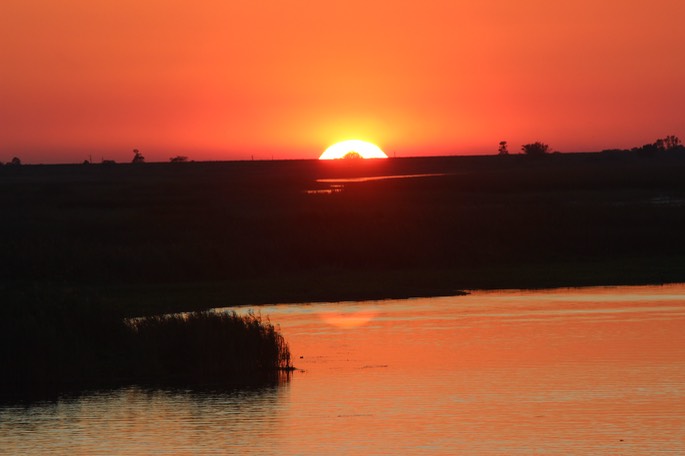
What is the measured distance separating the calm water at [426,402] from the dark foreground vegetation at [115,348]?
1.24m

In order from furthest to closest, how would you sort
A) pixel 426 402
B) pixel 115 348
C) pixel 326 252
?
1. pixel 326 252
2. pixel 115 348
3. pixel 426 402

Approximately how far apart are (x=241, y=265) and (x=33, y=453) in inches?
1158

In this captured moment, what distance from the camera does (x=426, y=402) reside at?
2528cm

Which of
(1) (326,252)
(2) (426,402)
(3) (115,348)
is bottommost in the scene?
(2) (426,402)

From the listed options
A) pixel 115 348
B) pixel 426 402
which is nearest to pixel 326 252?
pixel 115 348

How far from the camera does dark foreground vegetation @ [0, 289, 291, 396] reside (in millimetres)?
27969

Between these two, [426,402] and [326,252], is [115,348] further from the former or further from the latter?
[326,252]

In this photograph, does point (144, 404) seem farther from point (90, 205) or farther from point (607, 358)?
point (90, 205)

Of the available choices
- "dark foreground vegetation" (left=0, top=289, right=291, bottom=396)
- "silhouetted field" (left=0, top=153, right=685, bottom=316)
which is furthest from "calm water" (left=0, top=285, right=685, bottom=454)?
"silhouetted field" (left=0, top=153, right=685, bottom=316)

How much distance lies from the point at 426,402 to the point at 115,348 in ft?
27.3

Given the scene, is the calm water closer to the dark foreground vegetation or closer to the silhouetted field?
the dark foreground vegetation

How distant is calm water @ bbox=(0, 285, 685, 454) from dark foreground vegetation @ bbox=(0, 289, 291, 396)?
1.24m

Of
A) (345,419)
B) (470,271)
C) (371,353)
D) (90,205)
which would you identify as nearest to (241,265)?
(470,271)

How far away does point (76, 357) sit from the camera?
94.2 feet
